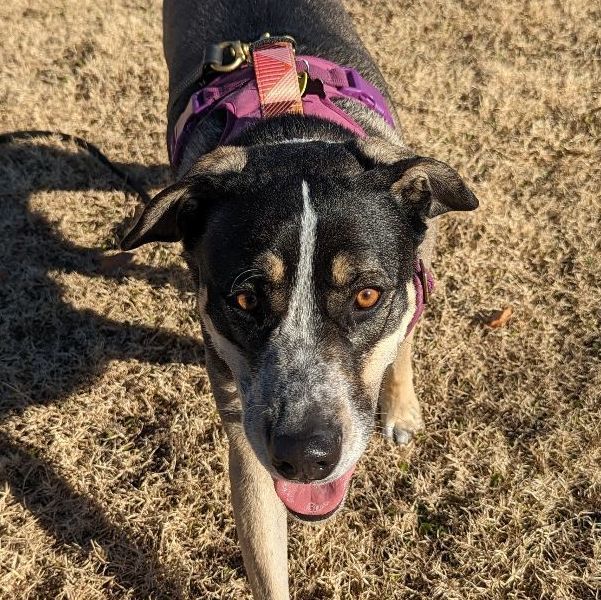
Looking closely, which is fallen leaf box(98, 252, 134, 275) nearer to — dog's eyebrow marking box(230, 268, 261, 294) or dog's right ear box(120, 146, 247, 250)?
dog's right ear box(120, 146, 247, 250)

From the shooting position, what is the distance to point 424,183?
2961 millimetres

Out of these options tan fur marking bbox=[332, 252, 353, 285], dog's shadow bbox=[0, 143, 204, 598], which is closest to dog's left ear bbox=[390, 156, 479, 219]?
tan fur marking bbox=[332, 252, 353, 285]

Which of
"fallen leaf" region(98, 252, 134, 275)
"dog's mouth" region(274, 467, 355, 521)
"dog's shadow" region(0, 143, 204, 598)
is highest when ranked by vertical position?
"dog's mouth" region(274, 467, 355, 521)

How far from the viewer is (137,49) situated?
280 inches

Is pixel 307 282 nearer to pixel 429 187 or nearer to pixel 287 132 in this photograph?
pixel 429 187

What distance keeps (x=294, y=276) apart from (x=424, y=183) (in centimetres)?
77

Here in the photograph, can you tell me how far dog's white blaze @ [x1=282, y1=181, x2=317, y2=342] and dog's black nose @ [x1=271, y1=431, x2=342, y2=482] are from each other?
0.38 metres

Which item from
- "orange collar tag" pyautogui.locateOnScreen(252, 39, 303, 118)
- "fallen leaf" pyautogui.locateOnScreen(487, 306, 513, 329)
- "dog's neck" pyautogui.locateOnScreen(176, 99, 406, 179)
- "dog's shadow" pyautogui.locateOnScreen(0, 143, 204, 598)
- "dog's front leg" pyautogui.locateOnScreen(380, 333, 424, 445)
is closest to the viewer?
"dog's neck" pyautogui.locateOnScreen(176, 99, 406, 179)

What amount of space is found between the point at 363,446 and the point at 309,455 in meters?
0.32

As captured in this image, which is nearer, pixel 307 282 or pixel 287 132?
pixel 307 282

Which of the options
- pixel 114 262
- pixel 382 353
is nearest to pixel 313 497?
pixel 382 353

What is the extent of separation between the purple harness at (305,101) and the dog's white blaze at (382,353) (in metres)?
0.21

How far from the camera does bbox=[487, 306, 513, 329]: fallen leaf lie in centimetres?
471

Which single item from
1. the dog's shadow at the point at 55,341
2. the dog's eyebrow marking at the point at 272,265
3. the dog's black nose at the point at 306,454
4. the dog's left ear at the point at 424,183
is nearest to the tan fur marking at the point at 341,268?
the dog's eyebrow marking at the point at 272,265
